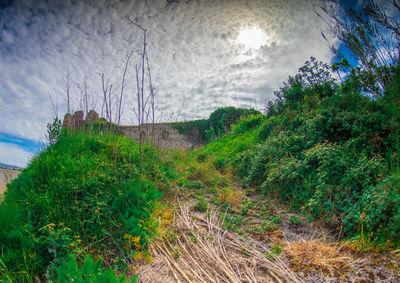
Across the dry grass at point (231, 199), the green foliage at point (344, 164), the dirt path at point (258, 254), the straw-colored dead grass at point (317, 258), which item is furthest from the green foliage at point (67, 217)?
the green foliage at point (344, 164)

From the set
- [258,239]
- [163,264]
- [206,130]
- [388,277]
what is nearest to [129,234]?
[163,264]

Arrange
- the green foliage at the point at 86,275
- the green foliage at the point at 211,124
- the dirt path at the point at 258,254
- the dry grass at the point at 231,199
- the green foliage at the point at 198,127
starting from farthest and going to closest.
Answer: the green foliage at the point at 198,127
the green foliage at the point at 211,124
the dry grass at the point at 231,199
the dirt path at the point at 258,254
the green foliage at the point at 86,275

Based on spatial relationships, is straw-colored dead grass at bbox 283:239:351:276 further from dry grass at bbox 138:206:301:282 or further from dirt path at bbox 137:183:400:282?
dry grass at bbox 138:206:301:282

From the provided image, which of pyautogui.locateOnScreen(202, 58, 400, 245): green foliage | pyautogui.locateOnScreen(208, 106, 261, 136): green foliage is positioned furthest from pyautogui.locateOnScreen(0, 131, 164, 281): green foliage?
pyautogui.locateOnScreen(208, 106, 261, 136): green foliage

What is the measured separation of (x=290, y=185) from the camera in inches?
145

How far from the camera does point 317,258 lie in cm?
199

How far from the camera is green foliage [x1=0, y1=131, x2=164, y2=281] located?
1881 mm

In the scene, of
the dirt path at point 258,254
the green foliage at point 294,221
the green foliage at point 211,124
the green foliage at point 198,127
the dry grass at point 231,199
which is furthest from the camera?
the green foliage at point 198,127

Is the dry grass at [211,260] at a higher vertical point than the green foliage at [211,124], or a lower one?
lower

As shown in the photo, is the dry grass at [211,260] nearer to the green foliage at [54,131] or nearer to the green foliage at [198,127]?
the green foliage at [54,131]

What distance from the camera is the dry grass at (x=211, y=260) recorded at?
188 cm

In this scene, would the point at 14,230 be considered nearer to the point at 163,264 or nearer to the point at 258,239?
the point at 163,264

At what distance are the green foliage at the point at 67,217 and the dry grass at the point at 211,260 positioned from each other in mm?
318

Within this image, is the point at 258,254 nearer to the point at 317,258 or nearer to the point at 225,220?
the point at 317,258
